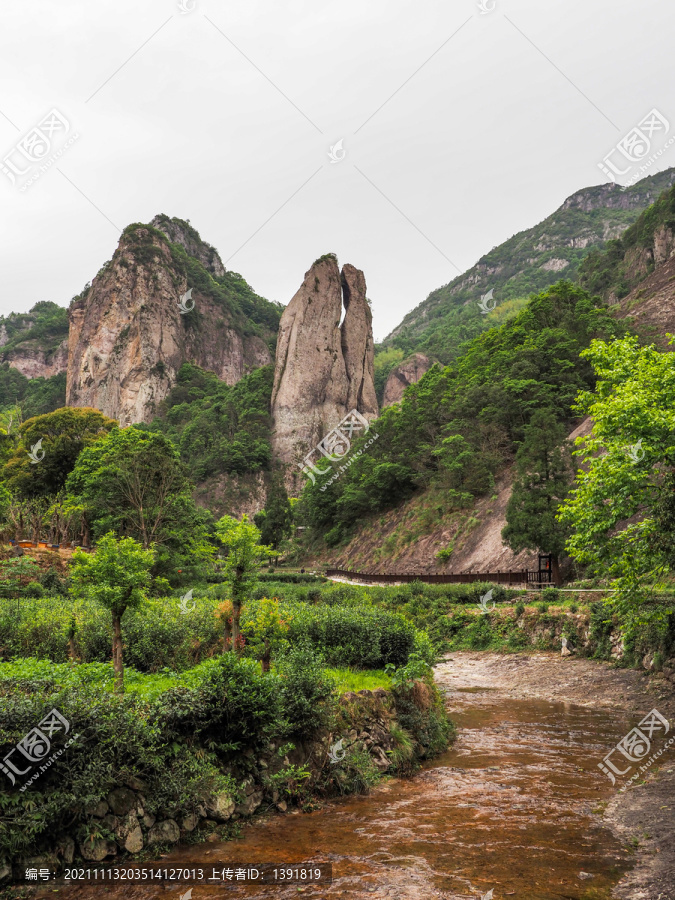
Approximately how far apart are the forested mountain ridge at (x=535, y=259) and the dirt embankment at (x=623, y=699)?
10647 centimetres

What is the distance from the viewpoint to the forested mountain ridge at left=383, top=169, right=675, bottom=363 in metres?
142

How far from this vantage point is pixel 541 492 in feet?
97.0

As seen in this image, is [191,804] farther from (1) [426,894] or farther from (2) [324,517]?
(2) [324,517]

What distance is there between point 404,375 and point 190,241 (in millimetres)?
63595

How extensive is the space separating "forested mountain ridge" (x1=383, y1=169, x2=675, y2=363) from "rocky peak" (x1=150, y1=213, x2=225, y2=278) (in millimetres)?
49762

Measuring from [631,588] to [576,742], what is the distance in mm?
3521

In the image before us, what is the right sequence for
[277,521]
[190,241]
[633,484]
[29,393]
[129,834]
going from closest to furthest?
[129,834]
[633,484]
[277,521]
[29,393]
[190,241]

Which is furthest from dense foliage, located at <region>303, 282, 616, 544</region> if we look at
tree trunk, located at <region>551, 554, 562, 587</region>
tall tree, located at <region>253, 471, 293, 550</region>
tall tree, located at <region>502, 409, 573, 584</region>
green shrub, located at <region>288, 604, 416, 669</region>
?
green shrub, located at <region>288, 604, 416, 669</region>

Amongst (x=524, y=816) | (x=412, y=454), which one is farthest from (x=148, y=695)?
(x=412, y=454)

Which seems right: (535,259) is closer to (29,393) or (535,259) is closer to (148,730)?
(29,393)

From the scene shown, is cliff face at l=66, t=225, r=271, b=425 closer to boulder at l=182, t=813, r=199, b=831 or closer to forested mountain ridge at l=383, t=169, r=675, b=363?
forested mountain ridge at l=383, t=169, r=675, b=363

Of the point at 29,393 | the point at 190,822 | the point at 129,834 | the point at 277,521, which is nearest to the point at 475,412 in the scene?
the point at 277,521

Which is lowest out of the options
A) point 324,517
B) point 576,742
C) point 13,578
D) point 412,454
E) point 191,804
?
point 576,742

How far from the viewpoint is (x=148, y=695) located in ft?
26.6
